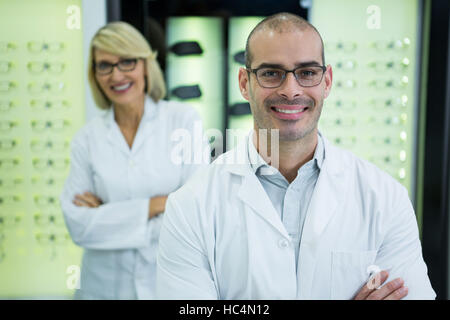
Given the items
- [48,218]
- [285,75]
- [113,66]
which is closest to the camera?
[285,75]

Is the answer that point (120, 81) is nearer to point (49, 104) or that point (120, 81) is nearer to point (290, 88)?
point (49, 104)

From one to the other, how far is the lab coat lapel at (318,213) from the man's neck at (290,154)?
45 millimetres

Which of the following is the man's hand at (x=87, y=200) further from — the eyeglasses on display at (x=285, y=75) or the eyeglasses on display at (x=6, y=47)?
the eyeglasses on display at (x=285, y=75)

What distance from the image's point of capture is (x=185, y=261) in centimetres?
90

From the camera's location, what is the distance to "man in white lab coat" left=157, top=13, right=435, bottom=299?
880 millimetres

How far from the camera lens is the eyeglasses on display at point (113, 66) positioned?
118cm

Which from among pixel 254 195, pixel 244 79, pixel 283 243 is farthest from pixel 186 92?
pixel 283 243

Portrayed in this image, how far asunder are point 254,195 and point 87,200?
0.54 metres

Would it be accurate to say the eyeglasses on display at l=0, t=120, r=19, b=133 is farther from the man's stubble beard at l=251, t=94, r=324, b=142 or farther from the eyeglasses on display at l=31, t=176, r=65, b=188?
the man's stubble beard at l=251, t=94, r=324, b=142

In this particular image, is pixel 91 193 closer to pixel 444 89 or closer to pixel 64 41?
pixel 64 41

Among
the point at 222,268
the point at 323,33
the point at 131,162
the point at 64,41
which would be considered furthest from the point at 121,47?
the point at 222,268

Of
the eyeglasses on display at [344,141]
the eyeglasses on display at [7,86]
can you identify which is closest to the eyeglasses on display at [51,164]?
the eyeglasses on display at [7,86]

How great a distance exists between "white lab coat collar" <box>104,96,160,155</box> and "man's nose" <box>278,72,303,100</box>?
0.49 metres

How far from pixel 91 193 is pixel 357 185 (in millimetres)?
740
